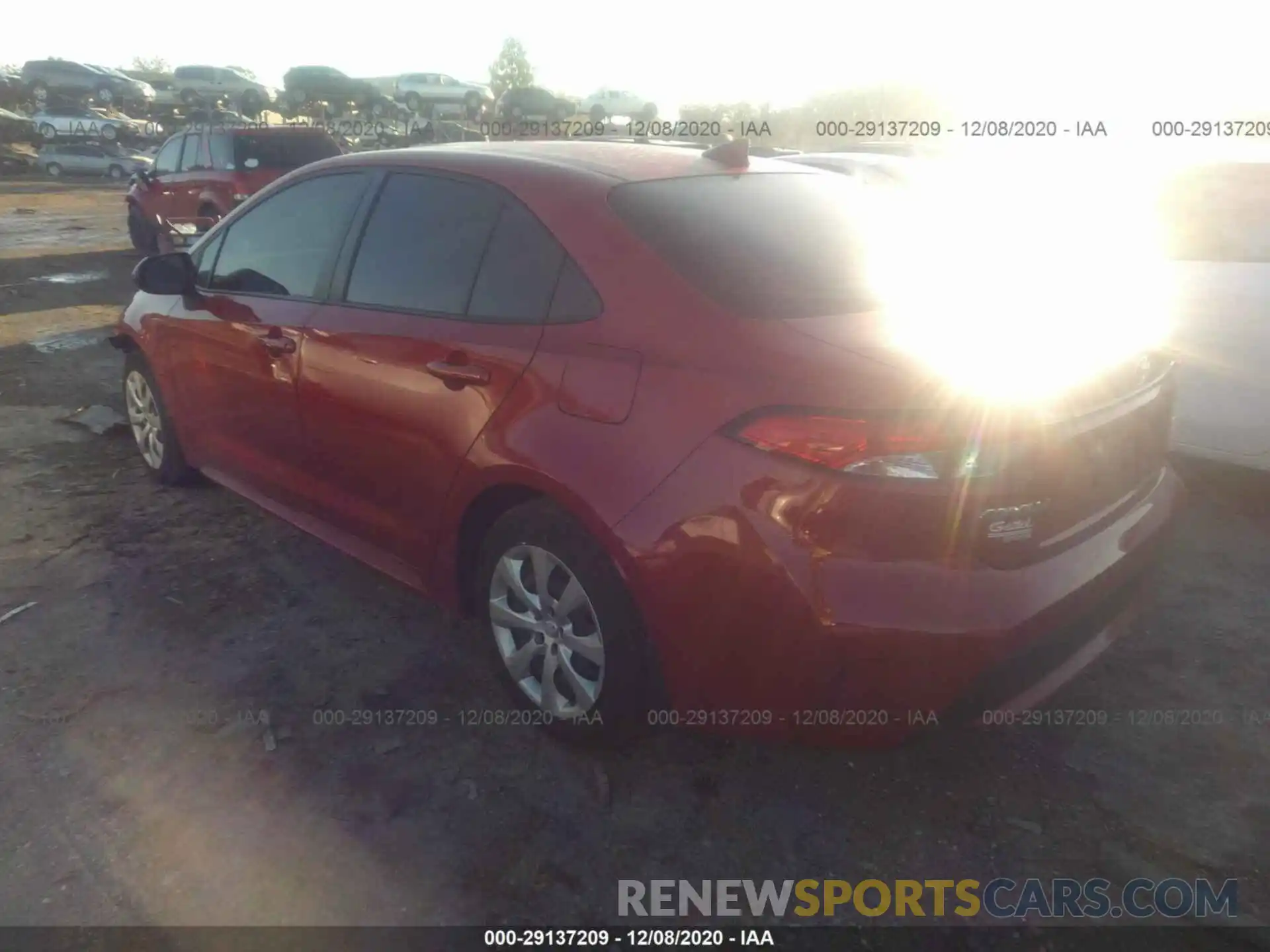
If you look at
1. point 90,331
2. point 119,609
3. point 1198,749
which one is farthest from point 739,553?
point 90,331

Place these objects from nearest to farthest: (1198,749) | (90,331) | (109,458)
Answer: (1198,749), (109,458), (90,331)

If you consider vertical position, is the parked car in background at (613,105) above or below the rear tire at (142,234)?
above

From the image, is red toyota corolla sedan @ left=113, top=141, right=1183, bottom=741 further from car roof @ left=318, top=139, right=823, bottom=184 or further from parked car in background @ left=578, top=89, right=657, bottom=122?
parked car in background @ left=578, top=89, right=657, bottom=122

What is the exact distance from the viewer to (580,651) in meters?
2.73

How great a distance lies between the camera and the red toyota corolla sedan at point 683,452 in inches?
84.5

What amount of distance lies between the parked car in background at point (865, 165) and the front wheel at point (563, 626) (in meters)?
4.75

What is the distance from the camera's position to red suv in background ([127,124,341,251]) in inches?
451

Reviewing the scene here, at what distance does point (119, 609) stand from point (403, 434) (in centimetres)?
157

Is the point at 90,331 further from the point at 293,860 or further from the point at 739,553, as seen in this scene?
the point at 739,553

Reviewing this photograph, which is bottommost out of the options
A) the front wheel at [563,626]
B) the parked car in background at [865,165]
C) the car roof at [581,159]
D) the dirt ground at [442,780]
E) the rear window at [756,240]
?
the dirt ground at [442,780]

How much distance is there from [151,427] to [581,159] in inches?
119

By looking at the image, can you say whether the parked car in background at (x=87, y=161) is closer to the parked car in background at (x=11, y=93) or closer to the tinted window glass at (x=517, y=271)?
the parked car in background at (x=11, y=93)

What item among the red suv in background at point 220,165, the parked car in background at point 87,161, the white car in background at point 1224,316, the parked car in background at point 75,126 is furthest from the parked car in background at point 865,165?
the parked car in background at point 75,126

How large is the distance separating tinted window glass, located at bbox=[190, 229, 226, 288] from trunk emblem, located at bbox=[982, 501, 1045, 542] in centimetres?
344
